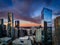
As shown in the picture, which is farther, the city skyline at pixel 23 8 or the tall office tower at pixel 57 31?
the city skyline at pixel 23 8

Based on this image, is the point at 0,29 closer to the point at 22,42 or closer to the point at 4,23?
the point at 4,23

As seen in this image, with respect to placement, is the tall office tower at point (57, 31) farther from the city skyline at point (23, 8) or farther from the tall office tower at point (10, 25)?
the tall office tower at point (10, 25)

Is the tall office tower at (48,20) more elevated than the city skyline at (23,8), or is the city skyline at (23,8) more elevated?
the city skyline at (23,8)

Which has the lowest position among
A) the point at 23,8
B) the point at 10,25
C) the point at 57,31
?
the point at 57,31

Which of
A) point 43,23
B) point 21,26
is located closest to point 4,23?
point 21,26

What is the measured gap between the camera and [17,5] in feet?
7.73

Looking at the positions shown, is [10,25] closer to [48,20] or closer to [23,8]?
[23,8]

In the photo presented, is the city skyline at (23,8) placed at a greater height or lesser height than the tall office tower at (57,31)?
greater

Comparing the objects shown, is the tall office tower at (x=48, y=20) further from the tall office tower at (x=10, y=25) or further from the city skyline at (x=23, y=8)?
the tall office tower at (x=10, y=25)

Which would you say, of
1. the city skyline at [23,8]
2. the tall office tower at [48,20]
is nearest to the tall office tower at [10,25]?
the city skyline at [23,8]

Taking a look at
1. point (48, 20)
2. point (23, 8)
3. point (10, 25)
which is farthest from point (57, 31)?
point (10, 25)

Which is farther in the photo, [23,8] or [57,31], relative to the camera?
[23,8]

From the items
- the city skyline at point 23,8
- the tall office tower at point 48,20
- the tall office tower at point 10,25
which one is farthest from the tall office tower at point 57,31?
the tall office tower at point 10,25

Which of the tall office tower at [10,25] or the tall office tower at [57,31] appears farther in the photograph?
the tall office tower at [10,25]
